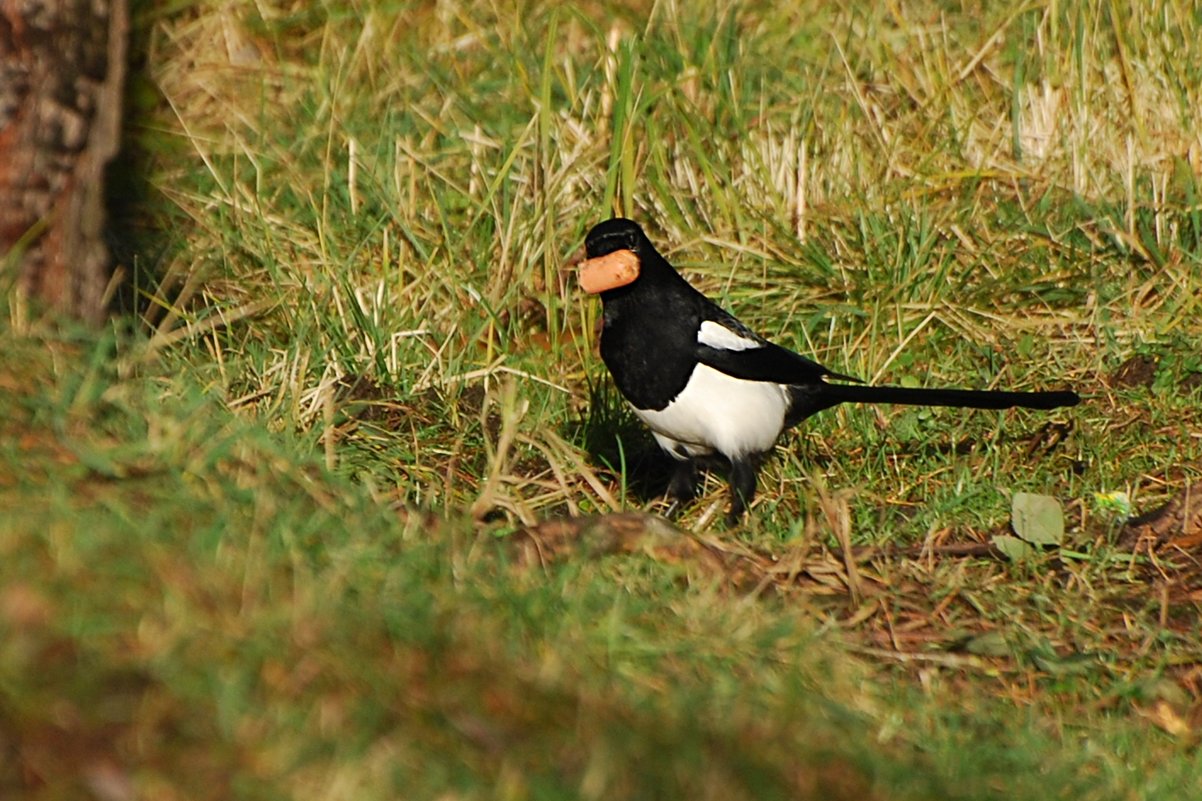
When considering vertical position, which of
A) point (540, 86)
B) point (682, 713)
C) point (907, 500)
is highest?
point (540, 86)

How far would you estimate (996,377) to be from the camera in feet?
13.6

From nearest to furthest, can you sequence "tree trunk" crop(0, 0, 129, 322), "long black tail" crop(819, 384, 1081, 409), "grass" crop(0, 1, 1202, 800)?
1. "grass" crop(0, 1, 1202, 800)
2. "tree trunk" crop(0, 0, 129, 322)
3. "long black tail" crop(819, 384, 1081, 409)

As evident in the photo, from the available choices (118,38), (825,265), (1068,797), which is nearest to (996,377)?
(825,265)

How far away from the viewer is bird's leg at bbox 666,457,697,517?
151 inches

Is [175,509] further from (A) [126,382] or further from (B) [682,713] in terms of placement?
(B) [682,713]

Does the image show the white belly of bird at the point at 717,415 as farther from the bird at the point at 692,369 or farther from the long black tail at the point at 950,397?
the long black tail at the point at 950,397

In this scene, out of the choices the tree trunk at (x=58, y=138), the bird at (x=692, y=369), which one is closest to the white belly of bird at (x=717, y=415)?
the bird at (x=692, y=369)

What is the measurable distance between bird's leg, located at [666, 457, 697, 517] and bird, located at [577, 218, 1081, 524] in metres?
0.09

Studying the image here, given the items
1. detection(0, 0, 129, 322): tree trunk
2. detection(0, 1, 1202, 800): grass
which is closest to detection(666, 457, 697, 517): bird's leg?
detection(0, 1, 1202, 800): grass

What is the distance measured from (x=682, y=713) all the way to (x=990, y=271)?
8.67 feet

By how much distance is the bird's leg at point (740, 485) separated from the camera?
3.62 meters

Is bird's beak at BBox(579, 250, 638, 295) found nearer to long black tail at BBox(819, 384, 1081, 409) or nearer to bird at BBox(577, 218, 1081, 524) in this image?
bird at BBox(577, 218, 1081, 524)

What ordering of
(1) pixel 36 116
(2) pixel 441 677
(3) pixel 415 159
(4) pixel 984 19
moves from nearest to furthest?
(2) pixel 441 677, (1) pixel 36 116, (3) pixel 415 159, (4) pixel 984 19

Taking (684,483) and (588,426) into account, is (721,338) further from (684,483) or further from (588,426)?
(588,426)
